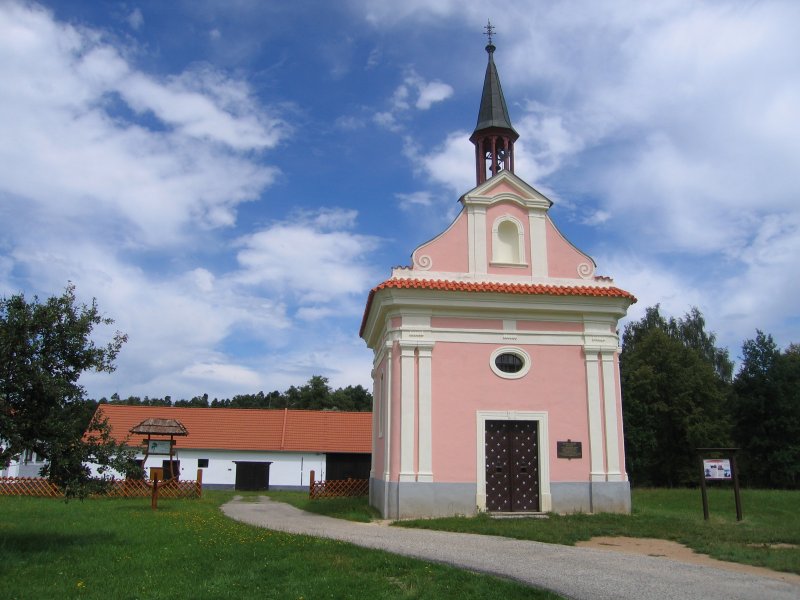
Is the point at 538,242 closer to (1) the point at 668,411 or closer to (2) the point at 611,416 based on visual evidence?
(2) the point at 611,416

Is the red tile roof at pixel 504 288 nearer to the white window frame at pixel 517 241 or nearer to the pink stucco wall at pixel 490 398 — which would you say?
the white window frame at pixel 517 241

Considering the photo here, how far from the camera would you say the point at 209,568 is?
9.10 metres

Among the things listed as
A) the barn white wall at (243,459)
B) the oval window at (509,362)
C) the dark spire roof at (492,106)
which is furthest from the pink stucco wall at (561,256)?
the barn white wall at (243,459)

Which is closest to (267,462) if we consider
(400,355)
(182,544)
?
(400,355)

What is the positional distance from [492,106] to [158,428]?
58.1 ft

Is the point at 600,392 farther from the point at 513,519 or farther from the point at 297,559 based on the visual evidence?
the point at 297,559

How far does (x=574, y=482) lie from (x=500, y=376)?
315 cm

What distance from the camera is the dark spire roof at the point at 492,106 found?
1992 cm

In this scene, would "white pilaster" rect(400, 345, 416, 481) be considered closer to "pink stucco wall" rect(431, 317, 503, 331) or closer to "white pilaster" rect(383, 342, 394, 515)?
"white pilaster" rect(383, 342, 394, 515)

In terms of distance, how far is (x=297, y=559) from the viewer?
9547 mm

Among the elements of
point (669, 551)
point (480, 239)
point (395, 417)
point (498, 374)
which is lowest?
point (669, 551)

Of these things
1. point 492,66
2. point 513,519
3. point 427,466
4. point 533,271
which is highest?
point 492,66

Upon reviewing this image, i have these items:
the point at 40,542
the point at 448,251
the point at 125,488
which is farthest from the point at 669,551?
the point at 125,488

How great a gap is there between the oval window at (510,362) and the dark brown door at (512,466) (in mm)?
1231
